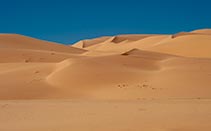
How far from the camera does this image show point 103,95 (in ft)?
44.5

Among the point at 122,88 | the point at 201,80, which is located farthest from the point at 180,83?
the point at 122,88

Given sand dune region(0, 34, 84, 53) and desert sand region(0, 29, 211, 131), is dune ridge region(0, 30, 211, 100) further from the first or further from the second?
sand dune region(0, 34, 84, 53)

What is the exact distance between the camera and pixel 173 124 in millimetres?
6066

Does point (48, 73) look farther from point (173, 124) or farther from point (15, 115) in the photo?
point (173, 124)

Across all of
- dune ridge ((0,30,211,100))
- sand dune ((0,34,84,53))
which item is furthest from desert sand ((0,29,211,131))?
sand dune ((0,34,84,53))

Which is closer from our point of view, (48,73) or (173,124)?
(173,124)

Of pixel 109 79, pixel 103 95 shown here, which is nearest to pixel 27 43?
pixel 109 79

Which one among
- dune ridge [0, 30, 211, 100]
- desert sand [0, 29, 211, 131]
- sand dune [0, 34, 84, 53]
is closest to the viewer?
desert sand [0, 29, 211, 131]

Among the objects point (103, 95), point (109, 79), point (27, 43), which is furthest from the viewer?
point (27, 43)

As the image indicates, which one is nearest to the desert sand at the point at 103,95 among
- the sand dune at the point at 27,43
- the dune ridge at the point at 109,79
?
the dune ridge at the point at 109,79

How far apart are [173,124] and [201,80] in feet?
30.6

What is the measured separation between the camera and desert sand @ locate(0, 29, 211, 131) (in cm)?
642

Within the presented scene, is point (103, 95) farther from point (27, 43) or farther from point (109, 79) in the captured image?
point (27, 43)

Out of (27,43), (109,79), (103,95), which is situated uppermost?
(27,43)
